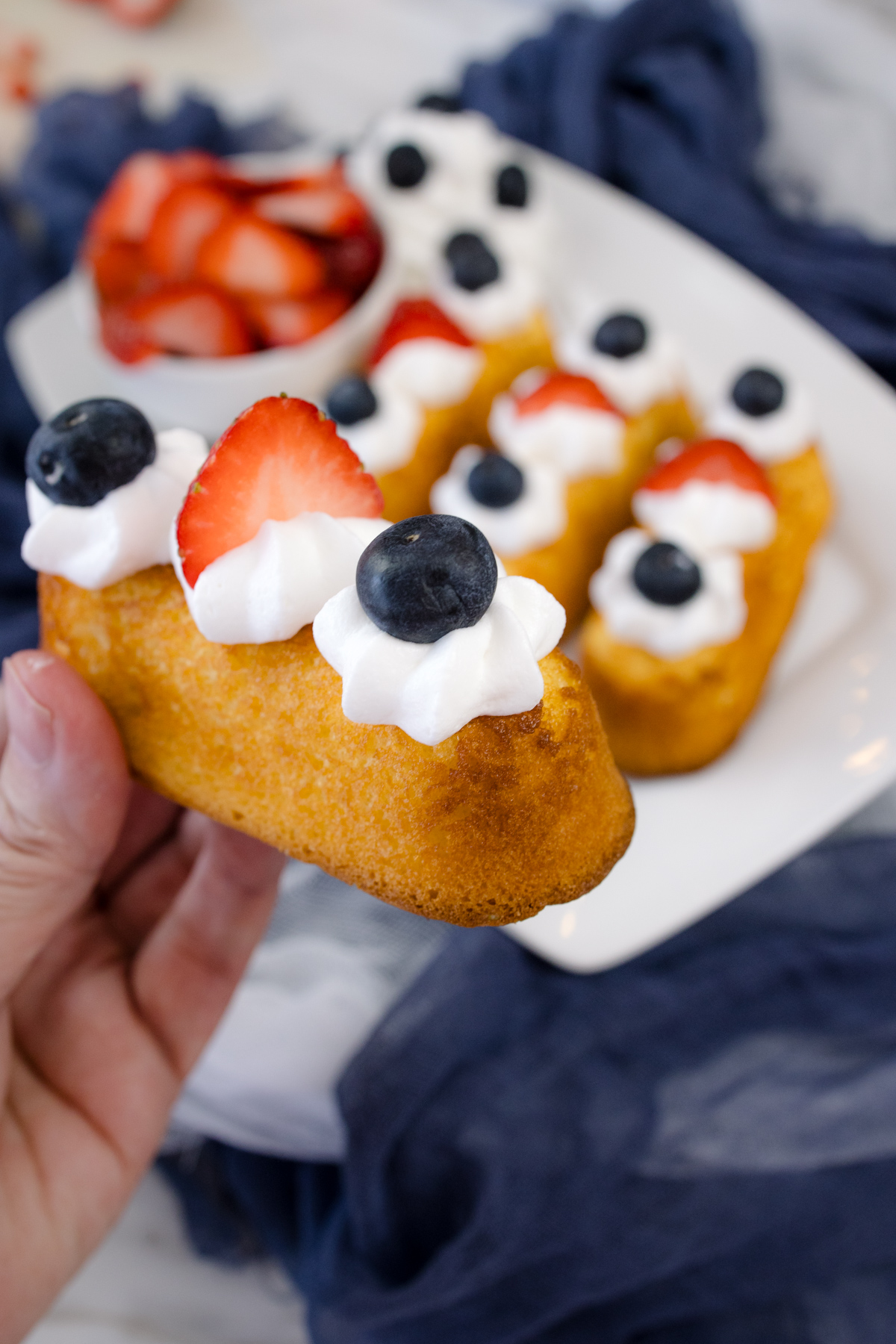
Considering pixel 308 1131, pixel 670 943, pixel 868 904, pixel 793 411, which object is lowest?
pixel 308 1131

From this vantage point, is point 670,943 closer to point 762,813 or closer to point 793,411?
point 762,813

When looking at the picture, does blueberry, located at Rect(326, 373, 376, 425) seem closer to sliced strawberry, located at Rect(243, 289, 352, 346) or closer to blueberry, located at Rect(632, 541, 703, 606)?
sliced strawberry, located at Rect(243, 289, 352, 346)

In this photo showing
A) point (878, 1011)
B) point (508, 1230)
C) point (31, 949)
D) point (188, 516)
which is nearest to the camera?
point (188, 516)

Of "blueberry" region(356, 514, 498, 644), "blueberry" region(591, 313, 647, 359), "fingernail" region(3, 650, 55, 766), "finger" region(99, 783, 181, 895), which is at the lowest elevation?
"finger" region(99, 783, 181, 895)

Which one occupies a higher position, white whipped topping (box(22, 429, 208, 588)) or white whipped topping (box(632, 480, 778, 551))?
white whipped topping (box(22, 429, 208, 588))

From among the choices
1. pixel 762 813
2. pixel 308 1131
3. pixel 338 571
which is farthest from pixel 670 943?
pixel 338 571

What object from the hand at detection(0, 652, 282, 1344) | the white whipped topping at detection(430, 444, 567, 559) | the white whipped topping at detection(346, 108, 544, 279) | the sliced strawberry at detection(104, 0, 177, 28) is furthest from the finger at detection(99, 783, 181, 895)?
the sliced strawberry at detection(104, 0, 177, 28)
